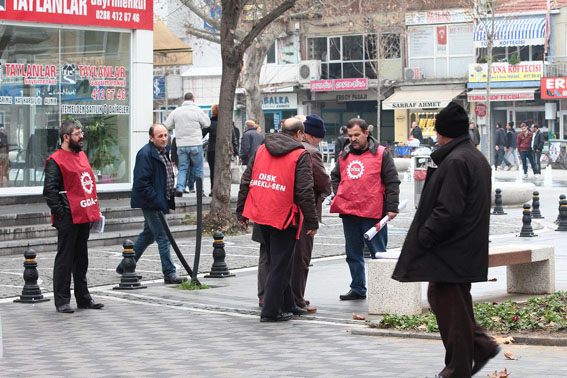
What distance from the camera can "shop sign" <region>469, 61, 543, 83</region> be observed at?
5031 cm

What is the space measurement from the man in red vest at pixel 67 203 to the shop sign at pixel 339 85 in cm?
4571

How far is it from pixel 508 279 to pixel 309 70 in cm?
4726

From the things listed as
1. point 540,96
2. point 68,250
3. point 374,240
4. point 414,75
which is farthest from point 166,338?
point 414,75

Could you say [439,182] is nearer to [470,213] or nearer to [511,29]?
[470,213]

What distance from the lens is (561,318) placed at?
8594mm

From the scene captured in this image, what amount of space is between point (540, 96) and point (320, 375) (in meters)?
44.8

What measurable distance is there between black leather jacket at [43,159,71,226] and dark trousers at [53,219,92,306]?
0.28 ft

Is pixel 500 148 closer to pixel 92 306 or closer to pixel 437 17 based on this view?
pixel 437 17

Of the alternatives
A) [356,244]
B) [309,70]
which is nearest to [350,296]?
[356,244]

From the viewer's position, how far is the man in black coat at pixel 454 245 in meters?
6.65

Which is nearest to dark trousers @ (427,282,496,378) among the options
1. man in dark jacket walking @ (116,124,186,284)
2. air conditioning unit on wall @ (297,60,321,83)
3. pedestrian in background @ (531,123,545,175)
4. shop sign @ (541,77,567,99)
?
man in dark jacket walking @ (116,124,186,284)

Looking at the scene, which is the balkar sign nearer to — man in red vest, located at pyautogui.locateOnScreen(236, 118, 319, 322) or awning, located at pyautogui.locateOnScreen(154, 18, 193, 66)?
awning, located at pyautogui.locateOnScreen(154, 18, 193, 66)

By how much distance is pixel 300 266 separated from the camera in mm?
10414

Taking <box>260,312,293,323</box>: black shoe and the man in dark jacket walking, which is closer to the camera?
<box>260,312,293,323</box>: black shoe
